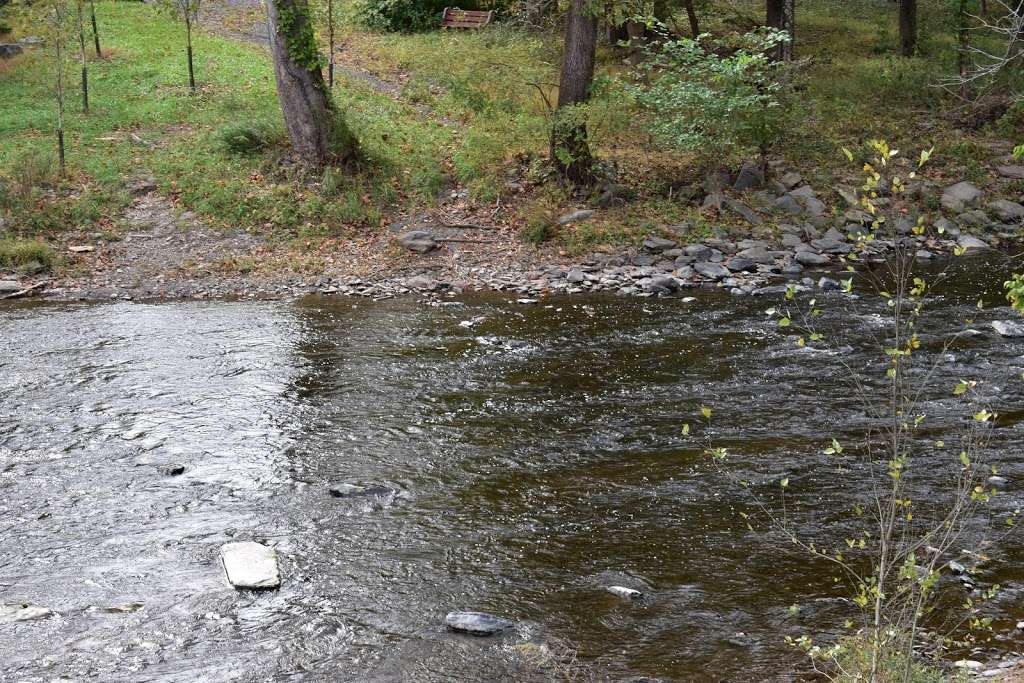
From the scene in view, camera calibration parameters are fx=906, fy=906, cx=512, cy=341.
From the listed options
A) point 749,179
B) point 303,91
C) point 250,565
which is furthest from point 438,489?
point 749,179

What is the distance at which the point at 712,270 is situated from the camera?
1579cm

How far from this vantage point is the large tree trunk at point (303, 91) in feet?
59.9

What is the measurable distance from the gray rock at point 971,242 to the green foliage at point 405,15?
19720mm

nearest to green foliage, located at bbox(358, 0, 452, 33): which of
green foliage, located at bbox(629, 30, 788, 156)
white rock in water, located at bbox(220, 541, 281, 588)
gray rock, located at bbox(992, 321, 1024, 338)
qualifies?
green foliage, located at bbox(629, 30, 788, 156)

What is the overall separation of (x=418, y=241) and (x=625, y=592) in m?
11.8

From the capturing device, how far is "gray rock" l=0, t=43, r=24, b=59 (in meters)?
25.6

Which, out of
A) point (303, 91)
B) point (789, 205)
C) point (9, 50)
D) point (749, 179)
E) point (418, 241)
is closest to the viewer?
point (418, 241)

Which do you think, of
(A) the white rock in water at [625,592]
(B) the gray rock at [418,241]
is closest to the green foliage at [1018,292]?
(A) the white rock in water at [625,592]

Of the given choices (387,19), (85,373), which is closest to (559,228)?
(85,373)

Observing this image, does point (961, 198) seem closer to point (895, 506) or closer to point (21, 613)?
point (895, 506)

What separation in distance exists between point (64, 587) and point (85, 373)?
5.29 meters

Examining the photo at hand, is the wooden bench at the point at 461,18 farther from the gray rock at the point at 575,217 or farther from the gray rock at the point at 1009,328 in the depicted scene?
the gray rock at the point at 1009,328

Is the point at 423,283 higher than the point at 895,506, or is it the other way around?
the point at 895,506

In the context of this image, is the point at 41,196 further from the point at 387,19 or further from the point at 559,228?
the point at 387,19
